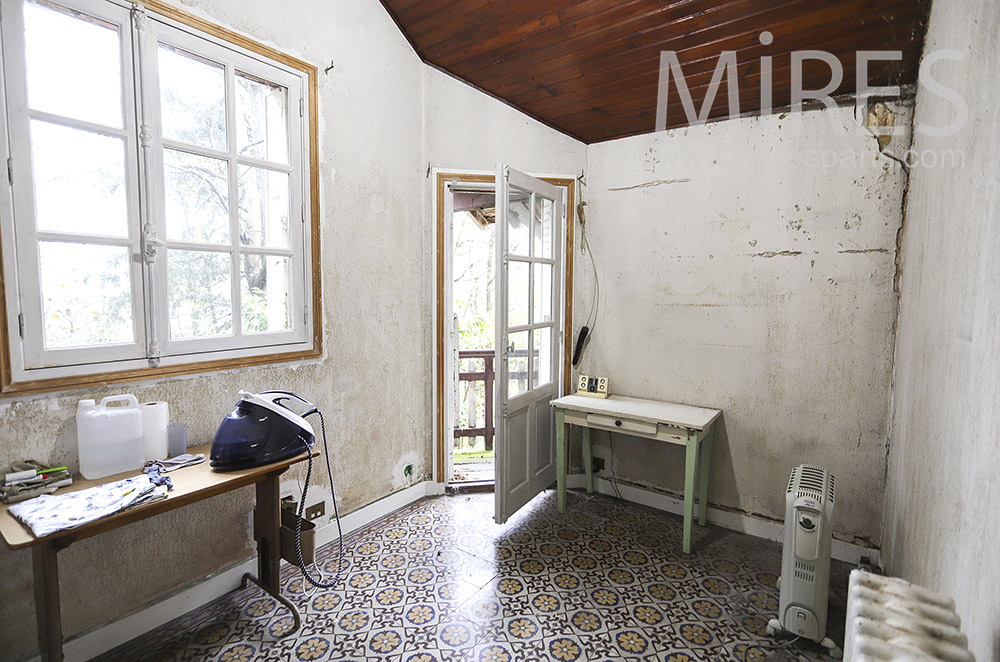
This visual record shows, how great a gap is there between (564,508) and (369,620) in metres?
1.47

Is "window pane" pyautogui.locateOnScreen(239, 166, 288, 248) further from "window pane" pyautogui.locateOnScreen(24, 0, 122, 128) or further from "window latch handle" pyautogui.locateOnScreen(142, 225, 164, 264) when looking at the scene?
"window pane" pyautogui.locateOnScreen(24, 0, 122, 128)

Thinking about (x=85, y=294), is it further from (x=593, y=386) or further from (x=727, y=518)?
(x=727, y=518)

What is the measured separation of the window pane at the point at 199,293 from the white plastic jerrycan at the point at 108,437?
37 centimetres

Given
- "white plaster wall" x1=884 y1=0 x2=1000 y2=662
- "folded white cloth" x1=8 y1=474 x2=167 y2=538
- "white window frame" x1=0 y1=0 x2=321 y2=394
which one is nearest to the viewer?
"white plaster wall" x1=884 y1=0 x2=1000 y2=662

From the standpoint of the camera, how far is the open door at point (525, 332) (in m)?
2.71

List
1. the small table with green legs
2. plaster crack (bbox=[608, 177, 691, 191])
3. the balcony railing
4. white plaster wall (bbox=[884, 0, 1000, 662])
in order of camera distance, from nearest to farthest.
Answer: white plaster wall (bbox=[884, 0, 1000, 662]), the small table with green legs, plaster crack (bbox=[608, 177, 691, 191]), the balcony railing

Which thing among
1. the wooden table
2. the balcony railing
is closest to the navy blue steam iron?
the wooden table

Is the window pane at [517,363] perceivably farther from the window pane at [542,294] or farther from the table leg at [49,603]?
the table leg at [49,603]

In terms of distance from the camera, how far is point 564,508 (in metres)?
3.13

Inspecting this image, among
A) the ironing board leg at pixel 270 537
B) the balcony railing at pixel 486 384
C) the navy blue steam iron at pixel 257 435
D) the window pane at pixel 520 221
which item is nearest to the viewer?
the navy blue steam iron at pixel 257 435

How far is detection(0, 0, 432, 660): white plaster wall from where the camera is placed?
5.75 feet

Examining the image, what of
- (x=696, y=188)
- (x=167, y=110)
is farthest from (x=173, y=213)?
(x=696, y=188)

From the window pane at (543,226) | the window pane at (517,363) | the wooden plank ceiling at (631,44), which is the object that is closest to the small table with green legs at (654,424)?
the window pane at (517,363)

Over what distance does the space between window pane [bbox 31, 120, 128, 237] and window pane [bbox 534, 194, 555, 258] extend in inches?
82.7
